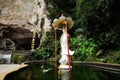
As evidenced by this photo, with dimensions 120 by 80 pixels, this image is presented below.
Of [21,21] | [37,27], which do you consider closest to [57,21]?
[37,27]

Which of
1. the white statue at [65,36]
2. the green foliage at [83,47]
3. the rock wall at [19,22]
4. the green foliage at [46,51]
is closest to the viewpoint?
the white statue at [65,36]

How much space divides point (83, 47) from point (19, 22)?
10.4 metres

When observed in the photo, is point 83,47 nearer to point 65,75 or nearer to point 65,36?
point 65,36

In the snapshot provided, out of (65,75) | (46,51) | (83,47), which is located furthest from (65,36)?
(46,51)

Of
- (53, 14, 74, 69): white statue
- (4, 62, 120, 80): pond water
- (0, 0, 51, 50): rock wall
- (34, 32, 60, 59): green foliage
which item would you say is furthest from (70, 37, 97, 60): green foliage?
(4, 62, 120, 80): pond water

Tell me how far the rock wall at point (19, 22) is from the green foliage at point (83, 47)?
6.14 m

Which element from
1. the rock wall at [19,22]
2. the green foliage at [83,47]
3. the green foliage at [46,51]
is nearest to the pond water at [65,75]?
the green foliage at [83,47]

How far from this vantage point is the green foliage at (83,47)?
14.6m

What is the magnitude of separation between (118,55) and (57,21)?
4007 mm

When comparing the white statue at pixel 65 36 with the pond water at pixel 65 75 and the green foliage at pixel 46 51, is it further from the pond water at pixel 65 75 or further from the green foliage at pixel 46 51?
the green foliage at pixel 46 51

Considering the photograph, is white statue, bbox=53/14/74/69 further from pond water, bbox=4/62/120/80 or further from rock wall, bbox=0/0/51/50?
rock wall, bbox=0/0/51/50

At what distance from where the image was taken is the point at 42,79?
6008mm

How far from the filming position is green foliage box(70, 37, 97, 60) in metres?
14.6

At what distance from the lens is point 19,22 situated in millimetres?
23812
